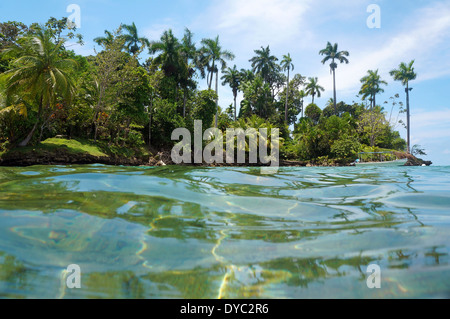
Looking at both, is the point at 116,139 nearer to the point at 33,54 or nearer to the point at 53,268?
the point at 33,54

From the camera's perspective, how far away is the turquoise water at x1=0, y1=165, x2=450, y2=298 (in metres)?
1.40

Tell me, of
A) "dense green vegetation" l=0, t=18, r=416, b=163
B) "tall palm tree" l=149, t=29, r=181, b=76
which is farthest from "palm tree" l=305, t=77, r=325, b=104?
"tall palm tree" l=149, t=29, r=181, b=76

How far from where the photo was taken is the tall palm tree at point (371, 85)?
41.9m

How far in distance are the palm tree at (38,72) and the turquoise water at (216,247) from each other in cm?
1412

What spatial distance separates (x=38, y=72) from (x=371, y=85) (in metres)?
46.2

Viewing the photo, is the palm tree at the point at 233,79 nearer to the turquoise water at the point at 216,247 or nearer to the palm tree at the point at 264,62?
the palm tree at the point at 264,62

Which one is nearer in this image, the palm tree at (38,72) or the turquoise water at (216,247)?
the turquoise water at (216,247)

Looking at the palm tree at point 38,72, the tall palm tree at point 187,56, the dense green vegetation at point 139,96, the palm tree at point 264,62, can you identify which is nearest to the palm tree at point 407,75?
the dense green vegetation at point 139,96

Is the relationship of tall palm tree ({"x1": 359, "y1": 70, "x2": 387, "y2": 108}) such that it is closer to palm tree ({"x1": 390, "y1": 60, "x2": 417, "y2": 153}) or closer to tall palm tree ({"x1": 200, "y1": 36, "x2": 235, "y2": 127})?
palm tree ({"x1": 390, "y1": 60, "x2": 417, "y2": 153})

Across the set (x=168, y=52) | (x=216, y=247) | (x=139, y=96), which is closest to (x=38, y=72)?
(x=139, y=96)

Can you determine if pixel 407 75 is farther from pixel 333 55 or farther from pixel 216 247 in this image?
pixel 216 247

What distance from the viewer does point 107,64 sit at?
19.4 metres

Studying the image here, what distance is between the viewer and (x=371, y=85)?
42281mm
